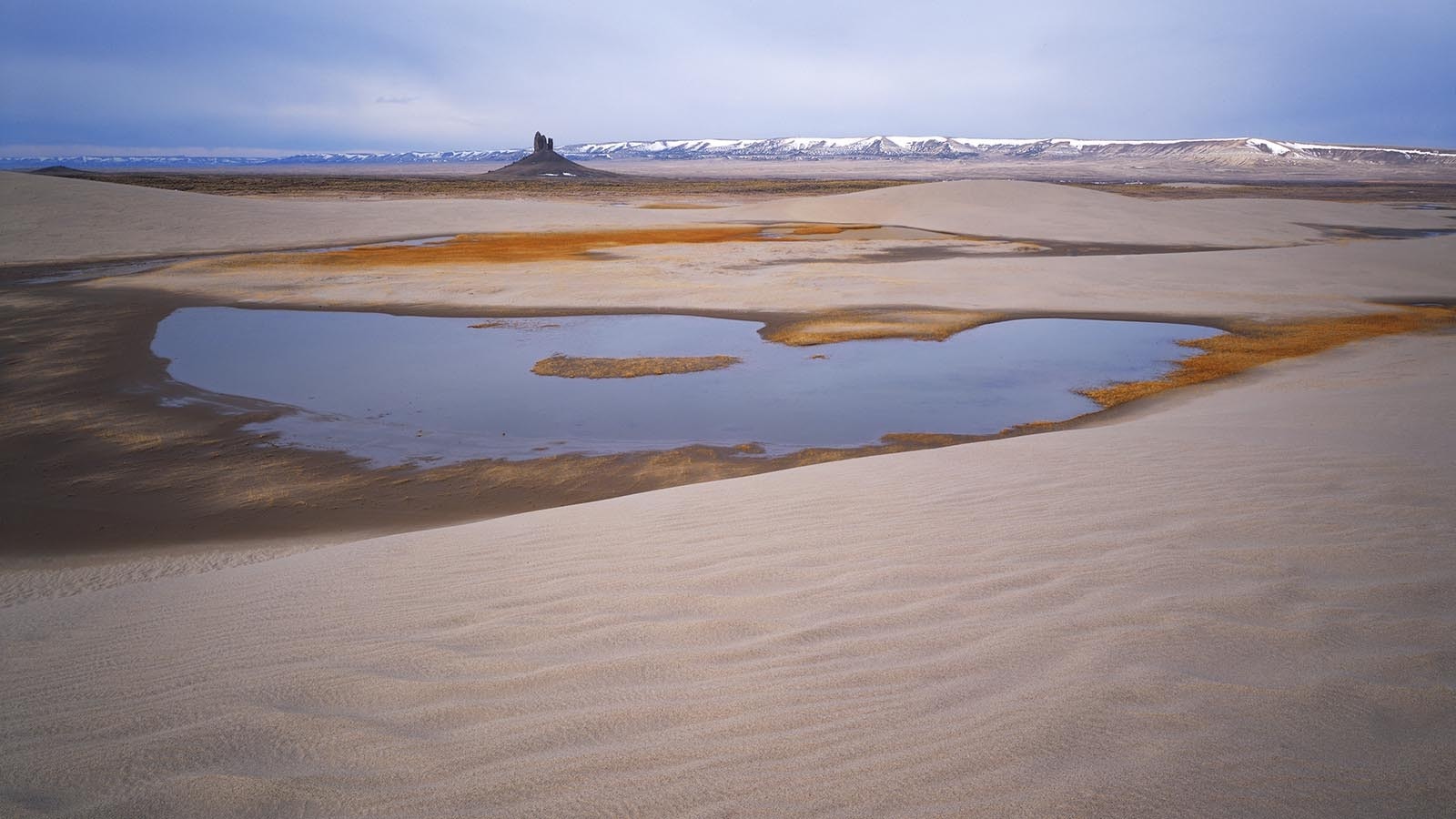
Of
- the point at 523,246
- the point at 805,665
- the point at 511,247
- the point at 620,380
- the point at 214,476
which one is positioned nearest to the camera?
the point at 805,665

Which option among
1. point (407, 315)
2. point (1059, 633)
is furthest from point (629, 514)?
point (407, 315)

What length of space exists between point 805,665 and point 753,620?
462mm

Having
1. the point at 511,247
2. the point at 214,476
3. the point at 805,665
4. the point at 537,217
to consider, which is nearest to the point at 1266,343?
the point at 805,665

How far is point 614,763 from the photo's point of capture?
94.8 inches

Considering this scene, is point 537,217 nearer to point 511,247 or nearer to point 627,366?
point 511,247

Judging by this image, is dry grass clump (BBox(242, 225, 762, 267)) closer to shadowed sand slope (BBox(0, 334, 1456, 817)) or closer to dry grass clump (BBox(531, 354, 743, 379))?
dry grass clump (BBox(531, 354, 743, 379))

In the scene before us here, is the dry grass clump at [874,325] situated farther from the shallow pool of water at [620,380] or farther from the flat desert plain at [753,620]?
the flat desert plain at [753,620]

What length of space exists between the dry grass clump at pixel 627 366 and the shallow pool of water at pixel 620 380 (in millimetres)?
277

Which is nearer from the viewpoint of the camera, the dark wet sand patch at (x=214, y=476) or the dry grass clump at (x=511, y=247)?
the dark wet sand patch at (x=214, y=476)

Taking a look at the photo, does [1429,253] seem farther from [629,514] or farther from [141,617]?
[141,617]

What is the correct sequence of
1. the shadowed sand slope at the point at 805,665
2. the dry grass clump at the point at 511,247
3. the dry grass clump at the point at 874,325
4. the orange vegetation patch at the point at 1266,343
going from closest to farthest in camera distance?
the shadowed sand slope at the point at 805,665, the orange vegetation patch at the point at 1266,343, the dry grass clump at the point at 874,325, the dry grass clump at the point at 511,247

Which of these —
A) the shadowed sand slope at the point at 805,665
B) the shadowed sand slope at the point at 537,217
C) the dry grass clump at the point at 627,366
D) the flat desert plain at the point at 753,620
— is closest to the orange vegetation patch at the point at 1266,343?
the flat desert plain at the point at 753,620

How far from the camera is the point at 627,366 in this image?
11617 mm

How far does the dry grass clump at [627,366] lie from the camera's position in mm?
11250
